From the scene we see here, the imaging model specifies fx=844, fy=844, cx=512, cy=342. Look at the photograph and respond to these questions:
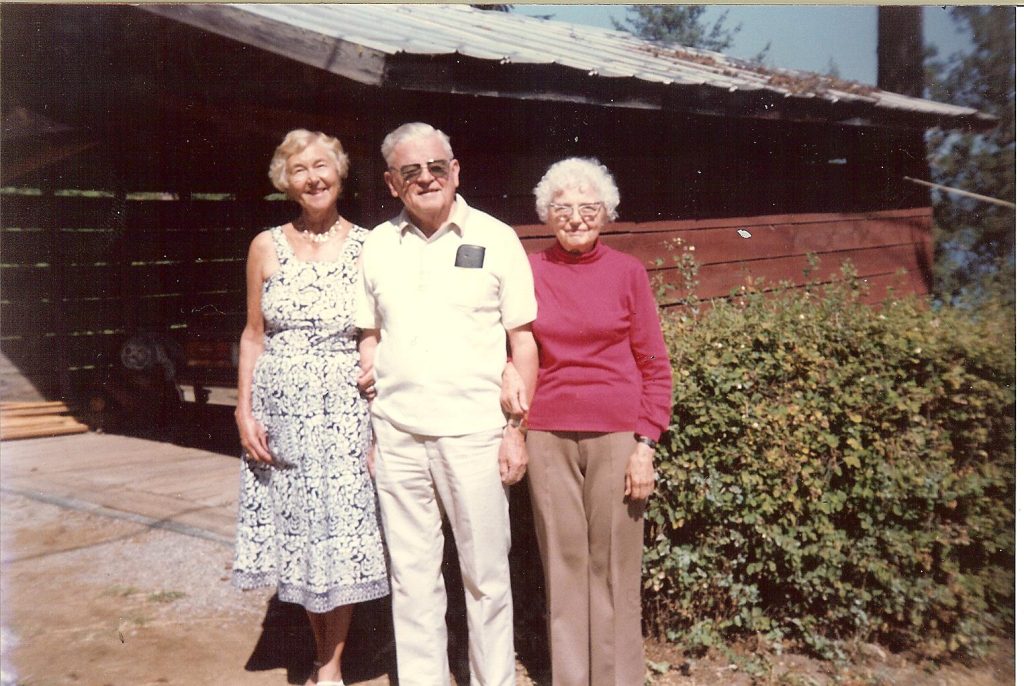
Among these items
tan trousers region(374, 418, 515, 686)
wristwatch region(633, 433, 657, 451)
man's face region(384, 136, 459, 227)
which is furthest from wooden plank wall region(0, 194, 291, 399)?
wristwatch region(633, 433, 657, 451)

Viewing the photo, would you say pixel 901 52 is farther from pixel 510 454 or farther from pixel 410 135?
pixel 510 454

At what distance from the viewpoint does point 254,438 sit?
3.19 metres

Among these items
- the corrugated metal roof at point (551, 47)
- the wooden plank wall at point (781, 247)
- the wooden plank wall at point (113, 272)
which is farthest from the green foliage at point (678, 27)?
the wooden plank wall at point (113, 272)

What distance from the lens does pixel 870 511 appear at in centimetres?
343

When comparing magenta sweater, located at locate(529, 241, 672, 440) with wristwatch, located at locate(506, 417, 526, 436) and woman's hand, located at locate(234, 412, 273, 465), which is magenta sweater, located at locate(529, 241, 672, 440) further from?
woman's hand, located at locate(234, 412, 273, 465)

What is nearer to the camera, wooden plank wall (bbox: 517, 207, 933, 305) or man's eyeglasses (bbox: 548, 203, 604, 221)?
man's eyeglasses (bbox: 548, 203, 604, 221)

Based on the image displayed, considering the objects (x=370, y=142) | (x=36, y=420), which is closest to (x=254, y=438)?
(x=370, y=142)

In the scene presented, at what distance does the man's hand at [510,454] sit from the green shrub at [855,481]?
30.1 inches

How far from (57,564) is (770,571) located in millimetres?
4035

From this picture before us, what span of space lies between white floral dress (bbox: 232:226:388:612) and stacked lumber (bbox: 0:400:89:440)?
707 cm

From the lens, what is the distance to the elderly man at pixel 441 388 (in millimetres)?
2838

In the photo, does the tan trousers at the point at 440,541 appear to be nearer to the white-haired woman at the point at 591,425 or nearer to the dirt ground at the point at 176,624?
the white-haired woman at the point at 591,425

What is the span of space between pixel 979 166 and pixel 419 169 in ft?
21.4

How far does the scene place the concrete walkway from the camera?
5.89 m
